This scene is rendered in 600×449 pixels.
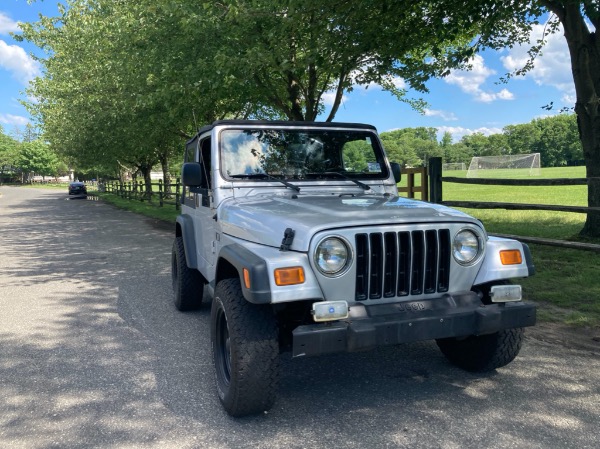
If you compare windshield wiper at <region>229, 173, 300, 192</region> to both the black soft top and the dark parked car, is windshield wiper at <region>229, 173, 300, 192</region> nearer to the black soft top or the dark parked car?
the black soft top

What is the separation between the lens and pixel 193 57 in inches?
412

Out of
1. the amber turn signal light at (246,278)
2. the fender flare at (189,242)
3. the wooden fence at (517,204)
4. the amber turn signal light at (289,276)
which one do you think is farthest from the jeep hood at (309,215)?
→ the wooden fence at (517,204)

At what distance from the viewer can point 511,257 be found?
3.20 meters

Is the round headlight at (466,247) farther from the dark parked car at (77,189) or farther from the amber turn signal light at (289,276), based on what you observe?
the dark parked car at (77,189)

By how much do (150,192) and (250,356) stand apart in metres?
25.6

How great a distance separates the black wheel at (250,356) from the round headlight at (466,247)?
1.23 meters

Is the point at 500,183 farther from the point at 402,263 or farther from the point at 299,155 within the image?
the point at 402,263

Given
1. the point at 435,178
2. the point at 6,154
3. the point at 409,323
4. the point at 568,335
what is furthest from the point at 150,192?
the point at 6,154

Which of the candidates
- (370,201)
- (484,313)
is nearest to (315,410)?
(484,313)

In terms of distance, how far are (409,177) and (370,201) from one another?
21.8 ft

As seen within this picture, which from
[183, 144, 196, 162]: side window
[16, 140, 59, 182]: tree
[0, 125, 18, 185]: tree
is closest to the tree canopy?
[183, 144, 196, 162]: side window

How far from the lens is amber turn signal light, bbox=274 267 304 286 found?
271 centimetres

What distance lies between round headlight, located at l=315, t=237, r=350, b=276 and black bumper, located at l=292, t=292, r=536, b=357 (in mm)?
246

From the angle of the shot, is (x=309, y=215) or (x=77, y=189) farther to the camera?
(x=77, y=189)
